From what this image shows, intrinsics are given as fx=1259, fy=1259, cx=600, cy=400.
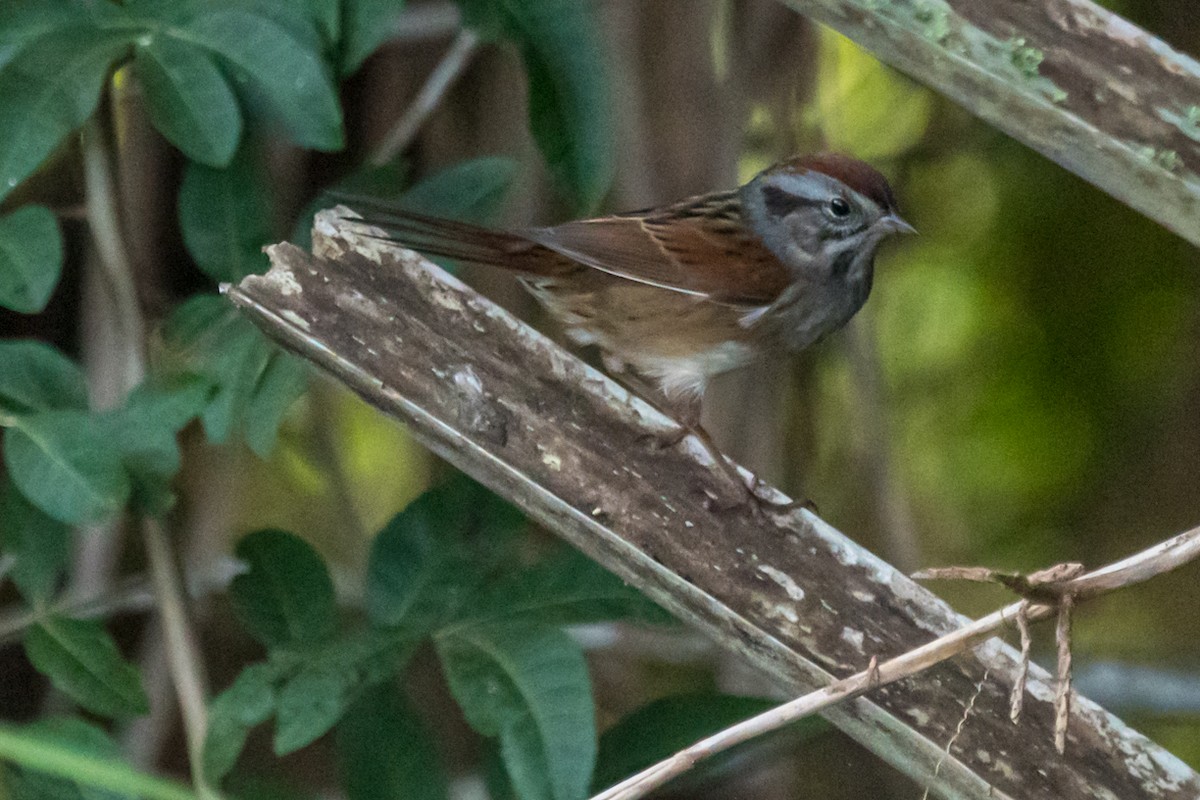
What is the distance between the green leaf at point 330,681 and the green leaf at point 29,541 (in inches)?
13.7

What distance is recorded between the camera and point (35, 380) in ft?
4.83

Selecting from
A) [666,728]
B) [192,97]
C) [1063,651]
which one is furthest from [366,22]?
[1063,651]

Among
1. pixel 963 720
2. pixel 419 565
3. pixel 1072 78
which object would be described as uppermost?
Answer: pixel 1072 78

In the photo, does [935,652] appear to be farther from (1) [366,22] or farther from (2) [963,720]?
(1) [366,22]

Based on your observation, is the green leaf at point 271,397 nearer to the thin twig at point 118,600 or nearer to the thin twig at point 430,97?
the thin twig at point 118,600

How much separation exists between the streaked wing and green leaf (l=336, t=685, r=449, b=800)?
0.63 m

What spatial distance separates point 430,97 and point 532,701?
113cm

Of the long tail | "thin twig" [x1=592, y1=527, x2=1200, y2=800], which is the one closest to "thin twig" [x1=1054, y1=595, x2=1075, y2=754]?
"thin twig" [x1=592, y1=527, x2=1200, y2=800]

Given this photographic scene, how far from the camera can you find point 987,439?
114 inches

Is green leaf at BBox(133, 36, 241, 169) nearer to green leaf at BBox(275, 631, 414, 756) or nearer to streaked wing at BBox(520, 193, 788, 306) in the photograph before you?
streaked wing at BBox(520, 193, 788, 306)

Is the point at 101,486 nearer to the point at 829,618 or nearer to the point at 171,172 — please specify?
the point at 829,618

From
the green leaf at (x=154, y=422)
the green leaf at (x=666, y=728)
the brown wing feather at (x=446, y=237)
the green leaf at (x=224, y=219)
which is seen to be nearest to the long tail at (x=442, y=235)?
the brown wing feather at (x=446, y=237)

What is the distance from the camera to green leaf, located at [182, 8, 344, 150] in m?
1.39

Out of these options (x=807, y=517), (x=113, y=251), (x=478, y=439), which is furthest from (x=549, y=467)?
(x=113, y=251)
